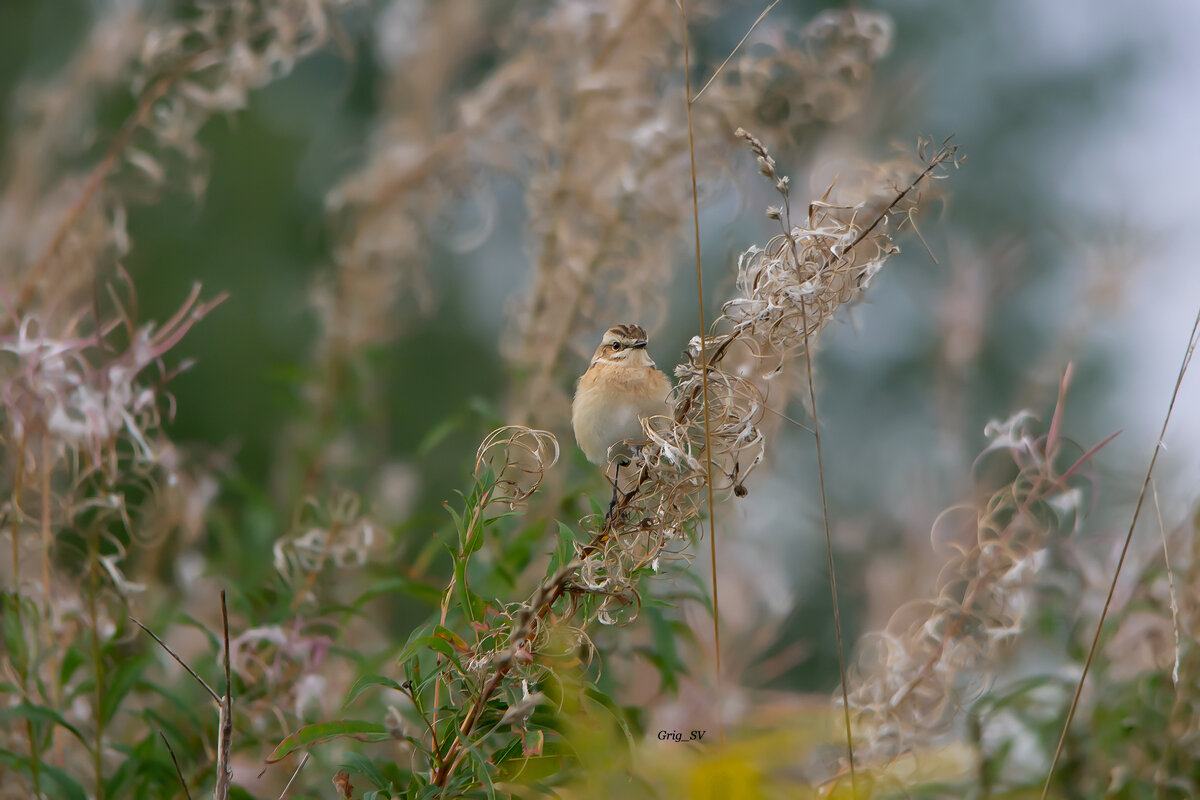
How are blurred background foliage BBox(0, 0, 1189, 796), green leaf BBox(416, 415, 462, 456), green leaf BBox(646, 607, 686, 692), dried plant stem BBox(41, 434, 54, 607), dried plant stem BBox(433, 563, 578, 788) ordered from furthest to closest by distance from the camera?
blurred background foliage BBox(0, 0, 1189, 796)
green leaf BBox(416, 415, 462, 456)
green leaf BBox(646, 607, 686, 692)
dried plant stem BBox(41, 434, 54, 607)
dried plant stem BBox(433, 563, 578, 788)

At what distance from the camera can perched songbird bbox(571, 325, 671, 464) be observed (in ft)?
8.52

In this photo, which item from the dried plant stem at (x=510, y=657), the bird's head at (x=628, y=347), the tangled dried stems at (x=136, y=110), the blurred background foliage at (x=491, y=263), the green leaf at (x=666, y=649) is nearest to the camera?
the dried plant stem at (x=510, y=657)

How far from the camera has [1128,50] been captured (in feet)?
38.2

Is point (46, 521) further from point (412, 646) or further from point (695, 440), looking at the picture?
point (695, 440)

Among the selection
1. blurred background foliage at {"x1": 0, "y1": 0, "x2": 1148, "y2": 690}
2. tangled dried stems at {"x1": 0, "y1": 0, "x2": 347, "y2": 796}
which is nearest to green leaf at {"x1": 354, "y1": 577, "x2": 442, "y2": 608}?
tangled dried stems at {"x1": 0, "y1": 0, "x2": 347, "y2": 796}

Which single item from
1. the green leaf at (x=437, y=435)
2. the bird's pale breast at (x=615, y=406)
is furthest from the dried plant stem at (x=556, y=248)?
the green leaf at (x=437, y=435)

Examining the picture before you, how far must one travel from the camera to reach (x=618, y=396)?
8.66 feet

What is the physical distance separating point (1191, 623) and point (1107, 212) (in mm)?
2711

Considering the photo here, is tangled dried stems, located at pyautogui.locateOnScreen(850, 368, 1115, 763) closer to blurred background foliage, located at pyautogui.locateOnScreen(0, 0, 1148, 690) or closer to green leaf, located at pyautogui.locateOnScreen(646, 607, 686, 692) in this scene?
green leaf, located at pyautogui.locateOnScreen(646, 607, 686, 692)

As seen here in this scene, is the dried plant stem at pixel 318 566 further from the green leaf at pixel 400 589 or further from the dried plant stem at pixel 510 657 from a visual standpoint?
the dried plant stem at pixel 510 657

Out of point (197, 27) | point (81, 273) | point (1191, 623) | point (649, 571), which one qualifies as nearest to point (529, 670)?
point (649, 571)

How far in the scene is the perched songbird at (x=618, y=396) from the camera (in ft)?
8.52

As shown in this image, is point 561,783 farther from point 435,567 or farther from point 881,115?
point 435,567

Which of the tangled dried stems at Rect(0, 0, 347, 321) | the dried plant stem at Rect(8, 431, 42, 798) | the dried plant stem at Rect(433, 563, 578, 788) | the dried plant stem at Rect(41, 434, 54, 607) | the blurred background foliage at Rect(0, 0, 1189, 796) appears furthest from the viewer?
the blurred background foliage at Rect(0, 0, 1189, 796)
